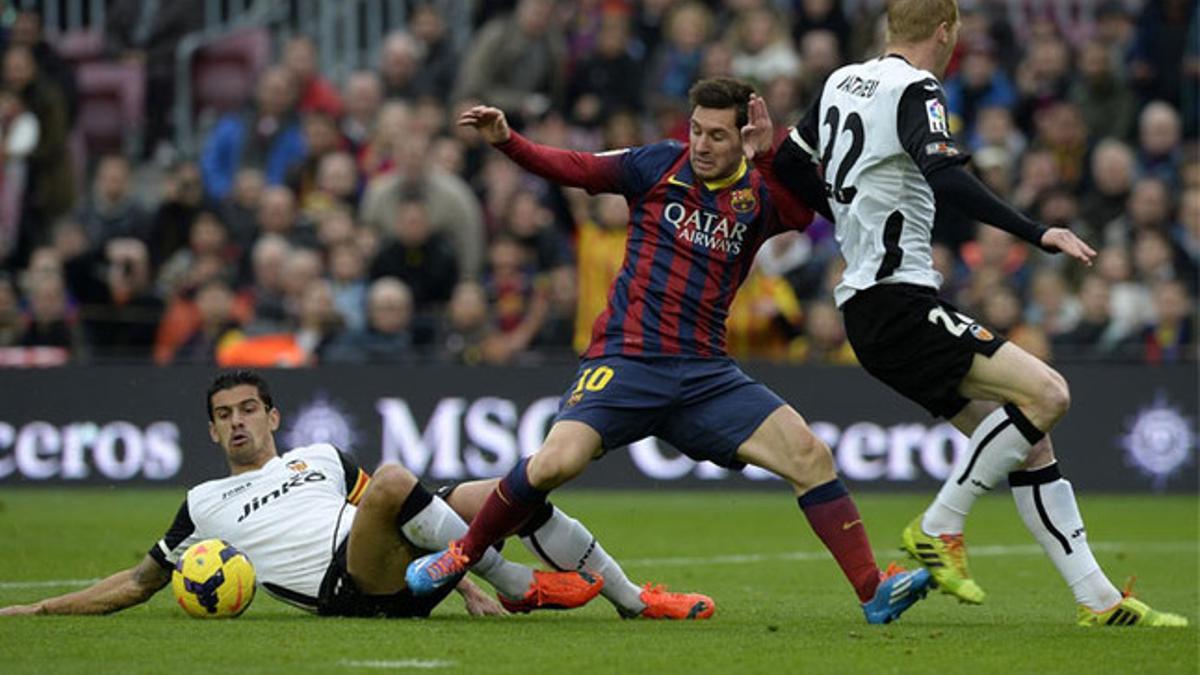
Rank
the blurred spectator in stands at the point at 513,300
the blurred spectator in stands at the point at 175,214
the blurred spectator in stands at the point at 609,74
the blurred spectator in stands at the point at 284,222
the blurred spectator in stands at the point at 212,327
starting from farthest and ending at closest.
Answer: the blurred spectator in stands at the point at 609,74, the blurred spectator in stands at the point at 175,214, the blurred spectator in stands at the point at 284,222, the blurred spectator in stands at the point at 212,327, the blurred spectator in stands at the point at 513,300

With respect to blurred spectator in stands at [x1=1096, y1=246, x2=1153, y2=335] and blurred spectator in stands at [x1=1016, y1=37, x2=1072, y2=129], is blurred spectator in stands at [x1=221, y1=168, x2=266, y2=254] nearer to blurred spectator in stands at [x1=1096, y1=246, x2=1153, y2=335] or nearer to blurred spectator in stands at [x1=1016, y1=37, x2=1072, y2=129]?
blurred spectator in stands at [x1=1016, y1=37, x2=1072, y2=129]

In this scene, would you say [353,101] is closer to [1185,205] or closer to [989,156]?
[989,156]

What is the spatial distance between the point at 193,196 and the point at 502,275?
3212mm

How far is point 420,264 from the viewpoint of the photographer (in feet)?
61.7

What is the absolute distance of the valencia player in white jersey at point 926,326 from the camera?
8.87m

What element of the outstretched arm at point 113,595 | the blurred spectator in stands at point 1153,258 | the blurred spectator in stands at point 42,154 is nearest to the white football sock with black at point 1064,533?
the outstretched arm at point 113,595

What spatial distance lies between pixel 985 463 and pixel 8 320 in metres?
11.7

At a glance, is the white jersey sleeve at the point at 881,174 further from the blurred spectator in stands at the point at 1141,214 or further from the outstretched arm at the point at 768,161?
the blurred spectator in stands at the point at 1141,214

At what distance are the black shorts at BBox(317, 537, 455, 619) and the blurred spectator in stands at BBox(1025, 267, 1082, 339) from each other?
9.66 meters

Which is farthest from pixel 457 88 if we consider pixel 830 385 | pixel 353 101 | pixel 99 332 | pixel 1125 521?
pixel 1125 521

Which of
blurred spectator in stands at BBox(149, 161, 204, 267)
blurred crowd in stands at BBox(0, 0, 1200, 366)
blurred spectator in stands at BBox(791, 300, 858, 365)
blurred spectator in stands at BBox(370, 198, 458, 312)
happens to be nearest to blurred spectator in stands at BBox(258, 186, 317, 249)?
blurred crowd in stands at BBox(0, 0, 1200, 366)

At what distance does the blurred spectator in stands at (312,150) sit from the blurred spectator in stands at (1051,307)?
638cm

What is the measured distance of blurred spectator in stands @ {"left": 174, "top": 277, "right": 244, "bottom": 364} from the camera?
18.6 meters

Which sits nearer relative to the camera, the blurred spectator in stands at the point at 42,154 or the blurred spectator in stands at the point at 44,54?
the blurred spectator in stands at the point at 42,154
